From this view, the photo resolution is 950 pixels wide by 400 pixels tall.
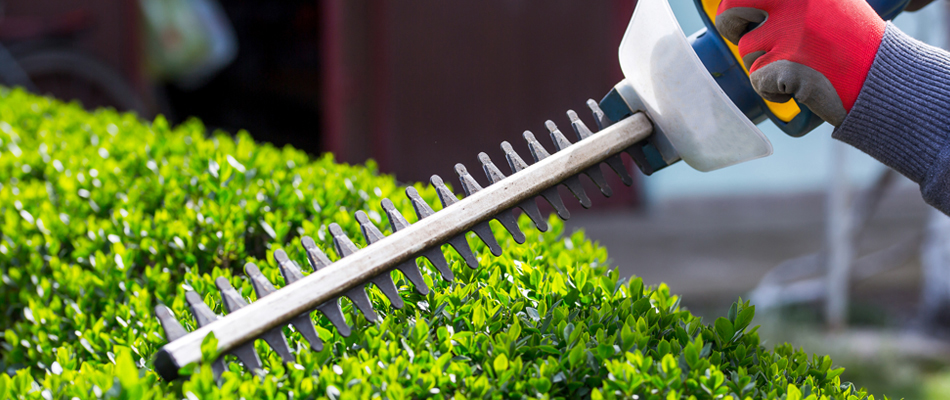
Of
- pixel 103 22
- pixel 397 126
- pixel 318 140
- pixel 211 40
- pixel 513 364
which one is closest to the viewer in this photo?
pixel 513 364

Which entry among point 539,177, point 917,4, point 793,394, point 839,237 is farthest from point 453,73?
point 793,394

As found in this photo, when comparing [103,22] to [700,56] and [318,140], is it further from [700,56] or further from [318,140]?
[700,56]

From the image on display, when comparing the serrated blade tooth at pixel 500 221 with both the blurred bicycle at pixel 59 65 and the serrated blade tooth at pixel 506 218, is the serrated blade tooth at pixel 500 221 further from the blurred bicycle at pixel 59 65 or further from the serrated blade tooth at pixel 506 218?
the blurred bicycle at pixel 59 65

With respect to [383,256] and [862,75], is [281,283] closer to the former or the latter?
[383,256]

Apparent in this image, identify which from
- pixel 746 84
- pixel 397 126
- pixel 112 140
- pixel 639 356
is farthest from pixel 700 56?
pixel 397 126

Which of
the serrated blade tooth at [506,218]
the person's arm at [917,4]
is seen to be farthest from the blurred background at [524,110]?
the serrated blade tooth at [506,218]

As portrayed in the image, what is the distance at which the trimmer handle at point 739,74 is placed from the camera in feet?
4.69

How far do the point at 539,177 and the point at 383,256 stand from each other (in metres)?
0.35

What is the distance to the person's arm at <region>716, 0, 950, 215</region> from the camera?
1.23 metres

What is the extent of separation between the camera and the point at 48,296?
1722 mm

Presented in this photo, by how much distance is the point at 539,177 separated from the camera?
1334 millimetres

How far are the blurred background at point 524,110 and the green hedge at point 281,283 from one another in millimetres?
3362

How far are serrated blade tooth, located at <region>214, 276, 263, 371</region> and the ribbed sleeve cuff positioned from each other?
45.2 inches

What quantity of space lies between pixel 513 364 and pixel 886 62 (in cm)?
88
